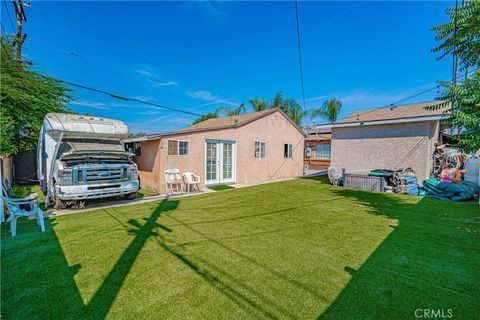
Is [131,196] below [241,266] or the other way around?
the other way around

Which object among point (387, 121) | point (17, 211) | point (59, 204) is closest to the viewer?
point (17, 211)

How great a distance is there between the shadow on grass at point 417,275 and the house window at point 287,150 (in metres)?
9.36

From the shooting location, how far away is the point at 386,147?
36.3ft

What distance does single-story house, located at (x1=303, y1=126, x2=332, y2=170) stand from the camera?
2186 cm

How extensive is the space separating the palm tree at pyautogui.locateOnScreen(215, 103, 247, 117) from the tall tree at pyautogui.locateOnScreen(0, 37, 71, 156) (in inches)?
699

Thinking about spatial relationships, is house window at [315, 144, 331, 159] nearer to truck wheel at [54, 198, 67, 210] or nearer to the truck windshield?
the truck windshield

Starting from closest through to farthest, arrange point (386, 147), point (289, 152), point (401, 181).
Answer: point (401, 181) → point (386, 147) → point (289, 152)

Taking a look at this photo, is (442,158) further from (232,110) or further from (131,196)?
(232,110)

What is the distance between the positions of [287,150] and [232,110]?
14502 mm

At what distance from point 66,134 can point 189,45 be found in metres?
11.1

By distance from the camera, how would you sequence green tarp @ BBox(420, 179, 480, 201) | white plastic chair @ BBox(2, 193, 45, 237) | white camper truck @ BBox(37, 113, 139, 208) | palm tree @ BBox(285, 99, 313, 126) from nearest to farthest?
1. white plastic chair @ BBox(2, 193, 45, 237)
2. white camper truck @ BBox(37, 113, 139, 208)
3. green tarp @ BBox(420, 179, 480, 201)
4. palm tree @ BBox(285, 99, 313, 126)

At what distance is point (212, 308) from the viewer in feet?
7.27

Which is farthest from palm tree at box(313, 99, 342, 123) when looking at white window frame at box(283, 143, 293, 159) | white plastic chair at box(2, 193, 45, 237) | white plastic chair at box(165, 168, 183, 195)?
white plastic chair at box(2, 193, 45, 237)

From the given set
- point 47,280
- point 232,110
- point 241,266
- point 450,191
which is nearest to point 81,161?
point 47,280
